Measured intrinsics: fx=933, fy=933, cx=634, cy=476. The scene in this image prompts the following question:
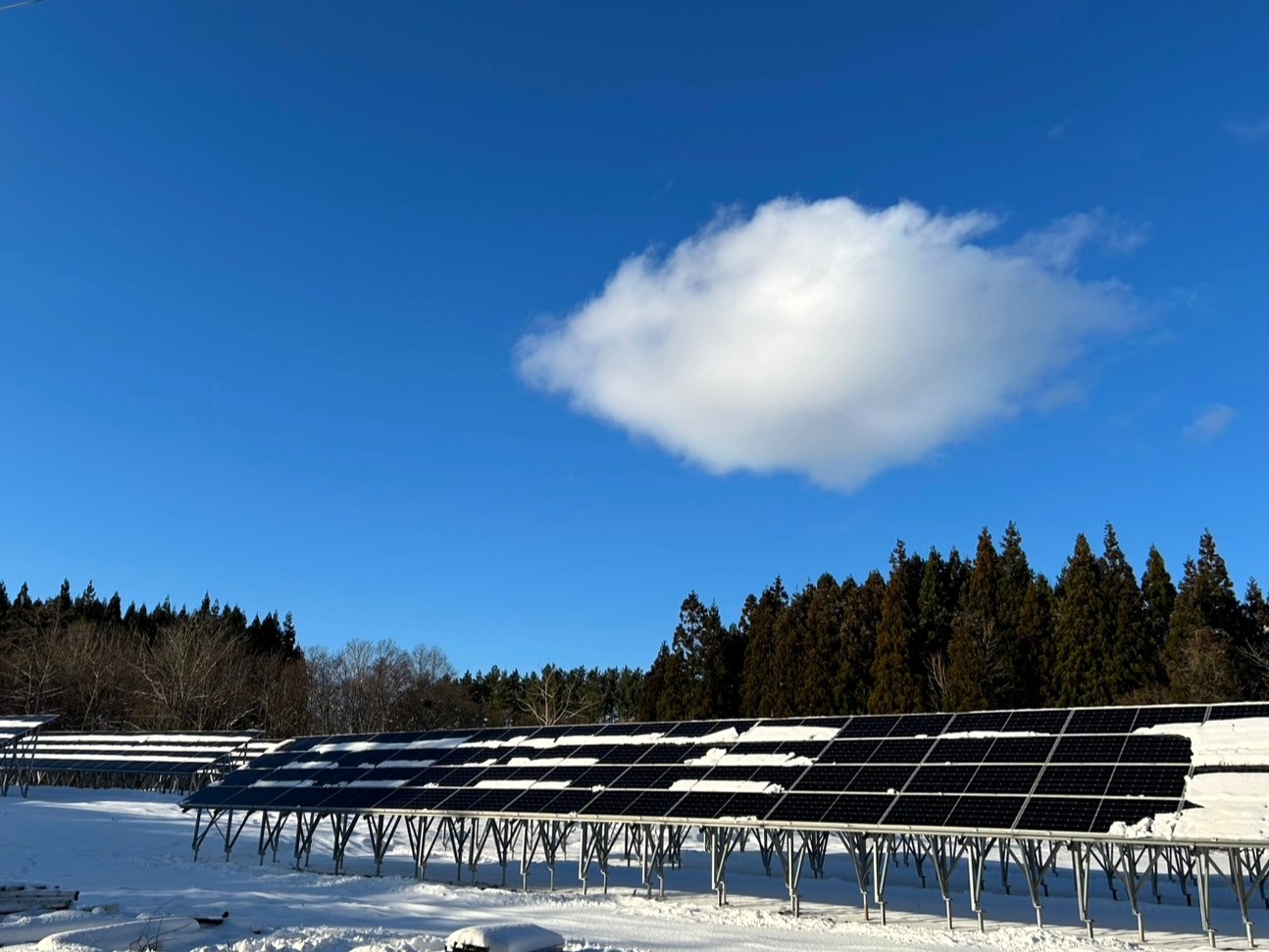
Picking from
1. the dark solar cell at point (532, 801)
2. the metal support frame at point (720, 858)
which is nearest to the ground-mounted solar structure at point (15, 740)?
the dark solar cell at point (532, 801)

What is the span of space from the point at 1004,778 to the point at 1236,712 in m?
5.79

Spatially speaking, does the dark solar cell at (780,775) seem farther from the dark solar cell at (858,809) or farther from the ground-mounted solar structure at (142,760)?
the ground-mounted solar structure at (142,760)

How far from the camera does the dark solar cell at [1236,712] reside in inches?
886

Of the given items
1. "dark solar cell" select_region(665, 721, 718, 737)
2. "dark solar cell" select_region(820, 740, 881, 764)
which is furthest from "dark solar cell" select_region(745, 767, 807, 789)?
"dark solar cell" select_region(665, 721, 718, 737)

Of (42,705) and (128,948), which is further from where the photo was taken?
(42,705)

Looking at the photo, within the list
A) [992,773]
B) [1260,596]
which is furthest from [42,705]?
[1260,596]

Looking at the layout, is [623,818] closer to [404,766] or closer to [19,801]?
[404,766]

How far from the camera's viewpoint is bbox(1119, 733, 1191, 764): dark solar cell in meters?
21.6

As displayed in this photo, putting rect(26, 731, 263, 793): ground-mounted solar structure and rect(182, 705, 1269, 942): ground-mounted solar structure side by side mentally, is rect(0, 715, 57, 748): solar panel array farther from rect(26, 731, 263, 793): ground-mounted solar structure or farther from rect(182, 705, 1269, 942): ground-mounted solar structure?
rect(182, 705, 1269, 942): ground-mounted solar structure

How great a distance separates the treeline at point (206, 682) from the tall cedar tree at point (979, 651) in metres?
33.3

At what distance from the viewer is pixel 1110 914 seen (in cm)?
2477

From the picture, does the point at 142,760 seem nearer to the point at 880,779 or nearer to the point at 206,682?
the point at 206,682

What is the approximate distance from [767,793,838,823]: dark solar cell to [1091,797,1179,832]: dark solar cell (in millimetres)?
6378

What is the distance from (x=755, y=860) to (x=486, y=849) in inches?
445
